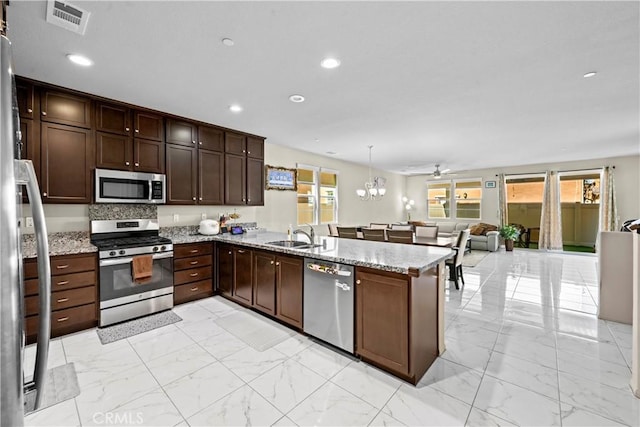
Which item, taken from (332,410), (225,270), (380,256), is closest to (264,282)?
(225,270)

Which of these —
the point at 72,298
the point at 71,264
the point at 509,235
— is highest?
the point at 71,264

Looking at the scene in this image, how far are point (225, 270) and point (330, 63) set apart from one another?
9.54ft

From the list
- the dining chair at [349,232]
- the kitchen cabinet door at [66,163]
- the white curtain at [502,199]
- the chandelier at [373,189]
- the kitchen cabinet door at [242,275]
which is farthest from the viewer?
the white curtain at [502,199]

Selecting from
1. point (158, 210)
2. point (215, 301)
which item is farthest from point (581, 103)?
point (158, 210)

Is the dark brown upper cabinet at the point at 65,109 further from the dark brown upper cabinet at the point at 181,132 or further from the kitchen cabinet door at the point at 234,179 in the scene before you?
the kitchen cabinet door at the point at 234,179

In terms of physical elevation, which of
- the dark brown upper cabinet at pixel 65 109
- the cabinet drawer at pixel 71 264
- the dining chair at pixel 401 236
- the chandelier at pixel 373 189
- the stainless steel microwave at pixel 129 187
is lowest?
the cabinet drawer at pixel 71 264

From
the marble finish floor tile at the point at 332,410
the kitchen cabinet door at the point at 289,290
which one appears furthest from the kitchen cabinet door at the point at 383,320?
the kitchen cabinet door at the point at 289,290

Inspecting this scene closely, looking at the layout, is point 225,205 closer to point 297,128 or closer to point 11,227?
point 297,128

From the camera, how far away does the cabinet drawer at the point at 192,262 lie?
3605 mm

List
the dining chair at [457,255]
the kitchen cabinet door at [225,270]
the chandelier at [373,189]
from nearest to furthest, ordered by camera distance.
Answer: the kitchen cabinet door at [225,270] < the dining chair at [457,255] < the chandelier at [373,189]

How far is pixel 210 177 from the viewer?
4258 millimetres

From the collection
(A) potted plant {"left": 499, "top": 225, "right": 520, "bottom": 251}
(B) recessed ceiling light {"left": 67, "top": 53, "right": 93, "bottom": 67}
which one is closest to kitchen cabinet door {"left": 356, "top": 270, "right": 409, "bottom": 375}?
(B) recessed ceiling light {"left": 67, "top": 53, "right": 93, "bottom": 67}

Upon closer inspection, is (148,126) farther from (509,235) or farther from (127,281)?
(509,235)

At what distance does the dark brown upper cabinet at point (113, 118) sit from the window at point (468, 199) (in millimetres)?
9502
